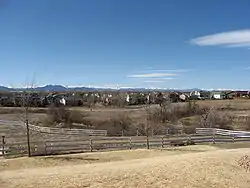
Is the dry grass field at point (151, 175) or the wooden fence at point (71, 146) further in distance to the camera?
the wooden fence at point (71, 146)

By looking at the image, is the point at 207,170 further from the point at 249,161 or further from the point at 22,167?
the point at 22,167

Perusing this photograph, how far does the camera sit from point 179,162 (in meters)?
20.8

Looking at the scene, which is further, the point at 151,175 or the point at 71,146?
the point at 71,146

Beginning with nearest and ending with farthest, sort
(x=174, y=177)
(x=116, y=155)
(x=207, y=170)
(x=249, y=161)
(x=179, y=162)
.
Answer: (x=174, y=177) → (x=207, y=170) → (x=179, y=162) → (x=249, y=161) → (x=116, y=155)

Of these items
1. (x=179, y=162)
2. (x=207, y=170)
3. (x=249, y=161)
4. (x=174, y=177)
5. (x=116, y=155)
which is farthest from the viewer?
(x=116, y=155)

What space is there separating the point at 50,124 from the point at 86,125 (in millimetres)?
6321

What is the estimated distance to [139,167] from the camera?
19641mm

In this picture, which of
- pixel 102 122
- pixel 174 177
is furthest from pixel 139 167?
pixel 102 122

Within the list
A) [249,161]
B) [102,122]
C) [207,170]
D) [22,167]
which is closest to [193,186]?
[207,170]

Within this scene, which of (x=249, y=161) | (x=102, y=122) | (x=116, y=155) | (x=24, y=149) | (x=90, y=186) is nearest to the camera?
(x=90, y=186)

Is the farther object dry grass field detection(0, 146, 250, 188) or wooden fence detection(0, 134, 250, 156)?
wooden fence detection(0, 134, 250, 156)

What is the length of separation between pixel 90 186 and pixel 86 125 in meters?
53.9

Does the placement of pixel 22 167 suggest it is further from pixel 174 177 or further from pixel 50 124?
pixel 50 124

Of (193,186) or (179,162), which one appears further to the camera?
(179,162)
